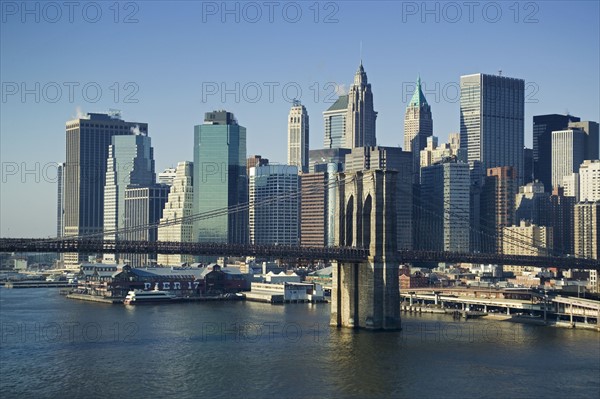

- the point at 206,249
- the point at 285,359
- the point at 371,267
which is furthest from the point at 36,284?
the point at 285,359

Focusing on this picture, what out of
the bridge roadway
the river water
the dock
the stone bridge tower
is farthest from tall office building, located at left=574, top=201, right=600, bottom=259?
the stone bridge tower

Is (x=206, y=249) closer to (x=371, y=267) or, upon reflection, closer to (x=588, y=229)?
(x=371, y=267)

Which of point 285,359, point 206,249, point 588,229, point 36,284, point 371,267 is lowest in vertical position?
point 285,359

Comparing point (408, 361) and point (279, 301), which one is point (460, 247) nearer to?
point (279, 301)

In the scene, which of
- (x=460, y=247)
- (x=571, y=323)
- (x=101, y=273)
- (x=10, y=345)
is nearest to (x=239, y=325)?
(x=10, y=345)

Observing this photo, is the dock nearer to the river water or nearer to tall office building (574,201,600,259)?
the river water

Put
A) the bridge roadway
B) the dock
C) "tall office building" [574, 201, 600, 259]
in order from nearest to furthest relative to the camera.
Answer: the bridge roadway → the dock → "tall office building" [574, 201, 600, 259]
